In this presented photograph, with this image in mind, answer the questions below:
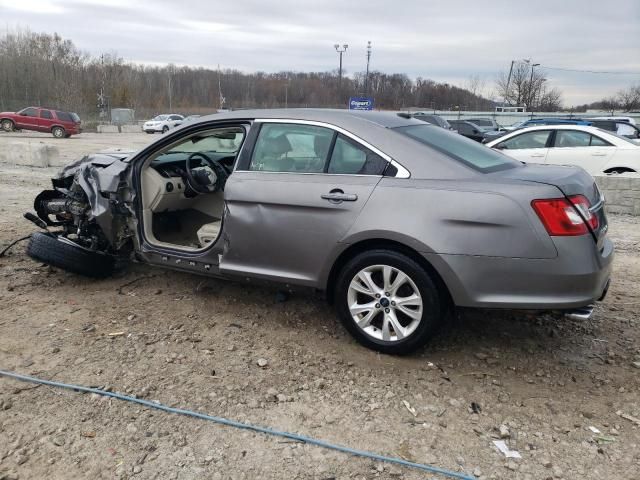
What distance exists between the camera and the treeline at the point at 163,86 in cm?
6231

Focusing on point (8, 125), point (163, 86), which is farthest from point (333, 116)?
point (163, 86)

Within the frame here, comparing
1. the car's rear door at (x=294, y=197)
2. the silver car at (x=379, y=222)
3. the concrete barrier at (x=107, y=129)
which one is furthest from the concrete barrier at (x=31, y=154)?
the concrete barrier at (x=107, y=129)

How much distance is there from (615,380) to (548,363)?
39cm

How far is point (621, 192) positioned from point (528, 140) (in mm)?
2349

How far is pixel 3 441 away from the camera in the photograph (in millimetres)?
2652

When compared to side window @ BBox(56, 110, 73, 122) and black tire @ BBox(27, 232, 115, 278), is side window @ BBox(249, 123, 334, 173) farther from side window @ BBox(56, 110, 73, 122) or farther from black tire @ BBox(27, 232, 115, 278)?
side window @ BBox(56, 110, 73, 122)

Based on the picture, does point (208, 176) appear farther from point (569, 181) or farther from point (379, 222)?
point (569, 181)

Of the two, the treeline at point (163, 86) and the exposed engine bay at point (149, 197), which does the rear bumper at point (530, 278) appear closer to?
the exposed engine bay at point (149, 197)

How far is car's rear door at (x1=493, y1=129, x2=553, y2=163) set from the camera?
33.3 feet

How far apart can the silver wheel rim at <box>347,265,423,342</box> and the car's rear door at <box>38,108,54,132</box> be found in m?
33.0

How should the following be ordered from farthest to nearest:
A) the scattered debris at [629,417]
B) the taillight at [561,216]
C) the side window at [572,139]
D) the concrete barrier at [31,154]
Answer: the concrete barrier at [31,154], the side window at [572,139], the taillight at [561,216], the scattered debris at [629,417]

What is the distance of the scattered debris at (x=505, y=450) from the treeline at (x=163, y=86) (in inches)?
Result: 2408

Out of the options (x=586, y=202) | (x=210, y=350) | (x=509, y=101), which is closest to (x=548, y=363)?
(x=586, y=202)

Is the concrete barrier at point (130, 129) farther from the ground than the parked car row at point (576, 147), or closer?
closer
